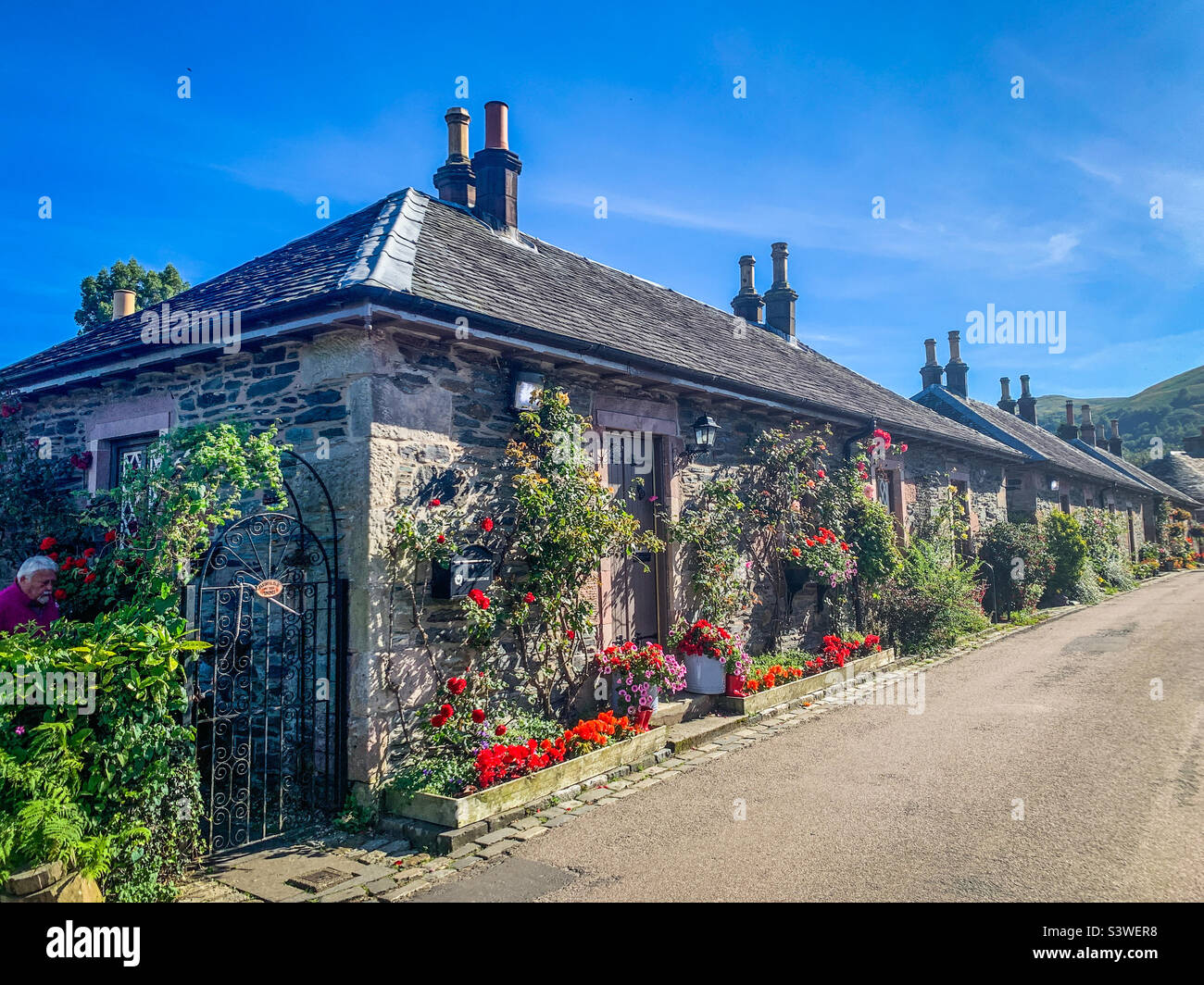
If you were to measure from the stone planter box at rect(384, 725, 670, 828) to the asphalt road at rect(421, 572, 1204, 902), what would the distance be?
0.47 m

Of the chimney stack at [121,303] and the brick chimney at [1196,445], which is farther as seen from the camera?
the brick chimney at [1196,445]

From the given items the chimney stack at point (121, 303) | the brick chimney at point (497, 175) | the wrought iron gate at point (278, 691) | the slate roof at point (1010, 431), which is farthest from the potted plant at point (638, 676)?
the slate roof at point (1010, 431)

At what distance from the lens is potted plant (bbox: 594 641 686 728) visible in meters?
6.85

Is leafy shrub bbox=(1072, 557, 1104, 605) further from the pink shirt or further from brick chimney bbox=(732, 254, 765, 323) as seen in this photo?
the pink shirt

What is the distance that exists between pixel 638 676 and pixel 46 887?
14.6 feet

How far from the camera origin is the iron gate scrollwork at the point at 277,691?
208 inches

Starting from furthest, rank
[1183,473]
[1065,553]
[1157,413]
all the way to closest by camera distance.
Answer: [1157,413] → [1183,473] → [1065,553]

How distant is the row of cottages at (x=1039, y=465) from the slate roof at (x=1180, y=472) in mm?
6314

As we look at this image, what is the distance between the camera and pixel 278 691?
5777 mm

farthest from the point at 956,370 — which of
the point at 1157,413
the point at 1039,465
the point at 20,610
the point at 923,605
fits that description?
the point at 1157,413

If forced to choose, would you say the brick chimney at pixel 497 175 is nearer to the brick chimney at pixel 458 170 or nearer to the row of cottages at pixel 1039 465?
the brick chimney at pixel 458 170

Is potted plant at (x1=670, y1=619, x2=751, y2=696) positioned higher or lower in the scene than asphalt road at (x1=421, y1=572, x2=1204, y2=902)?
higher

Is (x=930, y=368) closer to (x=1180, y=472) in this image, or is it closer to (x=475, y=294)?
(x=475, y=294)

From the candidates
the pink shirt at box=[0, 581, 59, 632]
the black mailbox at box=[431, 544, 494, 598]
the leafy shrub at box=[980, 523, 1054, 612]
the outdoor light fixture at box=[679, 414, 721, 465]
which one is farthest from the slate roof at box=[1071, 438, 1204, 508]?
the pink shirt at box=[0, 581, 59, 632]
